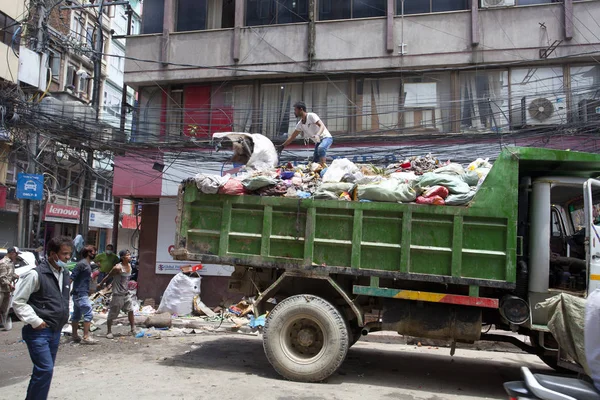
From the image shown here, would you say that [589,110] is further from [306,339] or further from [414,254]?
[306,339]

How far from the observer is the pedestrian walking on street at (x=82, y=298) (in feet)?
23.9

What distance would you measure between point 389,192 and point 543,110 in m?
7.67

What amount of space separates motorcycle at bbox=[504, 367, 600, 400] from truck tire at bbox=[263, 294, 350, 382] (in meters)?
2.81

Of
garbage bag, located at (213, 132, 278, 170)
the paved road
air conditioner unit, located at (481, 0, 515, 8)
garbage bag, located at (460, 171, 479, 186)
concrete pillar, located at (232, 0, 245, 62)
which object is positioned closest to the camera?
the paved road

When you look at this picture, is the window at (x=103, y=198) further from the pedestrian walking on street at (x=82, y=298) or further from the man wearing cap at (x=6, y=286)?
the pedestrian walking on street at (x=82, y=298)

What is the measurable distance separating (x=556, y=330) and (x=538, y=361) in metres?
3.61

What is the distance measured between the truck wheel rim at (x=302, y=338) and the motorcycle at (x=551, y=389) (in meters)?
3.03

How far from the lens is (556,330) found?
4.09 m

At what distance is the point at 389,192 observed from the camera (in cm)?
530

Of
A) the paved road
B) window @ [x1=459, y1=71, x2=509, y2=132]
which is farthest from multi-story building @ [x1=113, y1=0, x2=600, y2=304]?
the paved road

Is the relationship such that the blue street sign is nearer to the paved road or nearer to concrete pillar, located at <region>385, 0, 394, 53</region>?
the paved road

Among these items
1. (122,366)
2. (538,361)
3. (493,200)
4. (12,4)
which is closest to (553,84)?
(538,361)

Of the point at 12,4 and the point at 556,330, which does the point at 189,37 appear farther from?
the point at 556,330

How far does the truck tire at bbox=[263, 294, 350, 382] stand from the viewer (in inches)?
207
